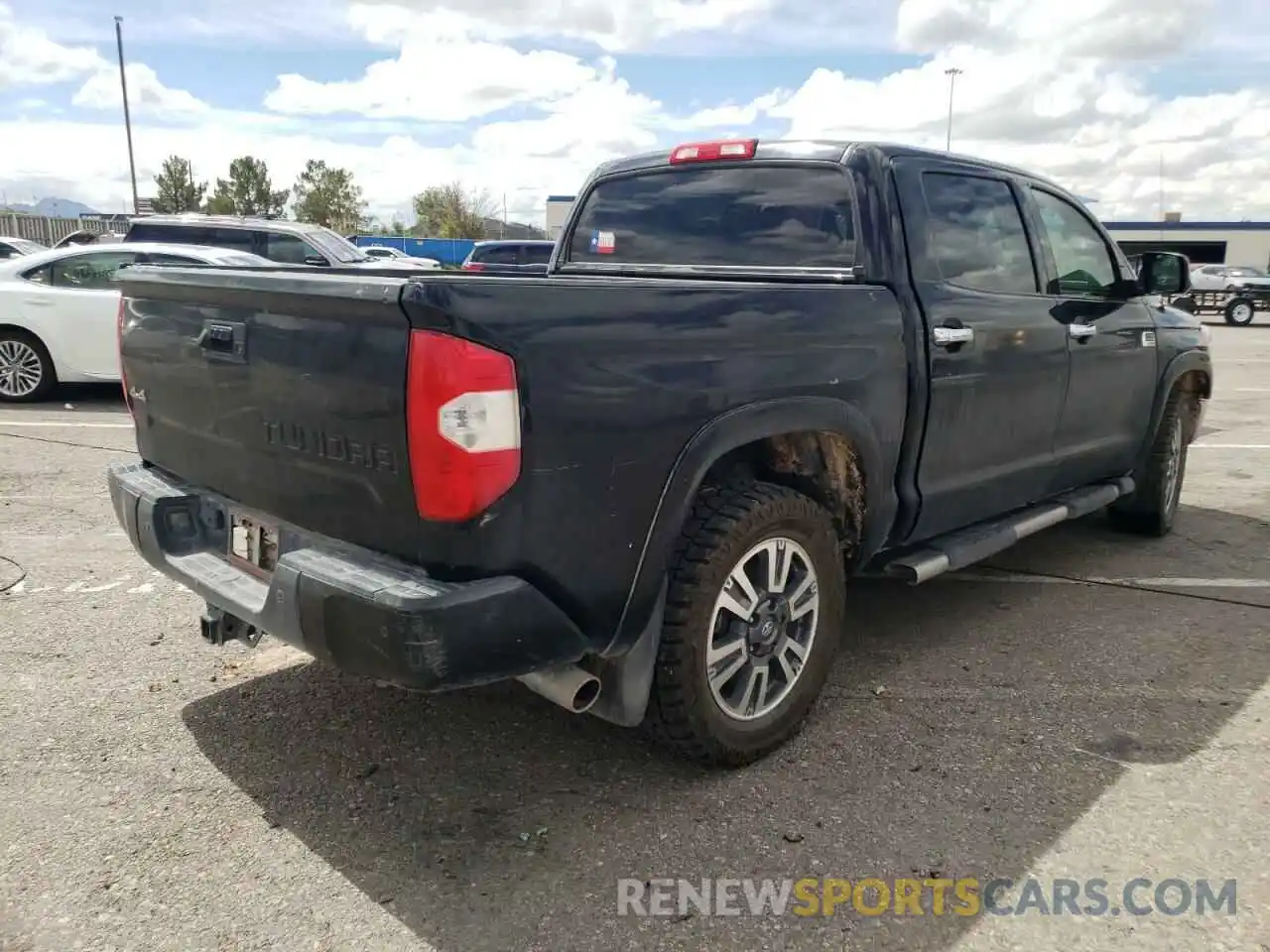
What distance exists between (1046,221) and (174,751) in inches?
159

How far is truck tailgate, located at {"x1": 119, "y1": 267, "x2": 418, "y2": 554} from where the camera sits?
7.97ft

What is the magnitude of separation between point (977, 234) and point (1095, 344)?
3.35 ft

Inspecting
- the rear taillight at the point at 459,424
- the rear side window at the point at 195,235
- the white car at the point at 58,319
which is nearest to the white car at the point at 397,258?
the rear side window at the point at 195,235

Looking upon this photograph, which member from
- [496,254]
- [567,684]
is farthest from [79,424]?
[496,254]

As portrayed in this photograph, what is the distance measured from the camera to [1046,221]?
455 cm

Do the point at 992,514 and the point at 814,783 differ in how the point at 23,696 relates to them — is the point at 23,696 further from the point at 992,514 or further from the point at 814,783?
the point at 992,514

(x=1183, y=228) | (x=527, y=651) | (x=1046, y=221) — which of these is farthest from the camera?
(x=1183, y=228)

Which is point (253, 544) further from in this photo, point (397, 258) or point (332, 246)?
point (397, 258)

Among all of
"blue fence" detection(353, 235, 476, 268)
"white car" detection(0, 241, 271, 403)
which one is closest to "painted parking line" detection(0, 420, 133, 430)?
"white car" detection(0, 241, 271, 403)

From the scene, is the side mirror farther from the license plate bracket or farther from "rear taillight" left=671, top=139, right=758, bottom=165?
the license plate bracket

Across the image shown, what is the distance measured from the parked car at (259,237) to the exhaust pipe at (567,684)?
10980 mm

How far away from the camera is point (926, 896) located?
2.56 m

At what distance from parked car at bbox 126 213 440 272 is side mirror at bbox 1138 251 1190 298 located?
389 inches

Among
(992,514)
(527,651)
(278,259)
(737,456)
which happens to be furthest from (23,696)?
(278,259)
